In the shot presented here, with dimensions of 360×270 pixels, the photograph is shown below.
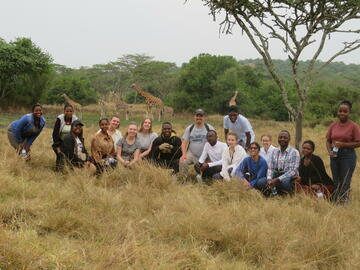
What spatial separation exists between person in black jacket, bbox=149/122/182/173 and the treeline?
16.7 meters

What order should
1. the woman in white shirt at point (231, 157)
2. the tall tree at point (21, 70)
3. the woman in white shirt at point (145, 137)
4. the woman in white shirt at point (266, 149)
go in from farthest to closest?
the tall tree at point (21, 70) < the woman in white shirt at point (145, 137) < the woman in white shirt at point (266, 149) < the woman in white shirt at point (231, 157)

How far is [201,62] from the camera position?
29.9 meters

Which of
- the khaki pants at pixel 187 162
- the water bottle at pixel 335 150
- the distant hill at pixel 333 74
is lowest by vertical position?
the khaki pants at pixel 187 162

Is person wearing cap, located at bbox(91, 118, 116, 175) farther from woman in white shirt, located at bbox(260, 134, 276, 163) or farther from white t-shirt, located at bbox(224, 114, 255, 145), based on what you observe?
woman in white shirt, located at bbox(260, 134, 276, 163)

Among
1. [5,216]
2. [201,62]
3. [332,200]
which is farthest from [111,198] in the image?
[201,62]

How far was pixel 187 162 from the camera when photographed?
623 centimetres

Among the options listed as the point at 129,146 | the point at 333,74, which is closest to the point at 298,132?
the point at 129,146

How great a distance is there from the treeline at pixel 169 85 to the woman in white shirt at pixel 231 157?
1671 centimetres

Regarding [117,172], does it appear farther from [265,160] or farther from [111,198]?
[265,160]

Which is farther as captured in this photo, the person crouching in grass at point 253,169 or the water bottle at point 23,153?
the water bottle at point 23,153

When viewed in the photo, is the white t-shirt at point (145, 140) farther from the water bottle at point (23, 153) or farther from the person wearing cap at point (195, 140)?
the water bottle at point (23, 153)

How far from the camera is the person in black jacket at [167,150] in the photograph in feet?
20.4

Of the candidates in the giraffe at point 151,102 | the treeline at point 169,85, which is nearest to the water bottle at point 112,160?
the giraffe at point 151,102

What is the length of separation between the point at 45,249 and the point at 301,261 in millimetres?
1968
